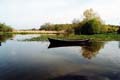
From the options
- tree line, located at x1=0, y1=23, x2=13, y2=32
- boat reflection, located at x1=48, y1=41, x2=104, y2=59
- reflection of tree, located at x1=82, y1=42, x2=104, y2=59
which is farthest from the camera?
tree line, located at x1=0, y1=23, x2=13, y2=32

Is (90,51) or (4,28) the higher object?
(4,28)

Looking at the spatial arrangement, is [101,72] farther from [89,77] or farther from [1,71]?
[1,71]

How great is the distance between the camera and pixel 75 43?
37.2 metres

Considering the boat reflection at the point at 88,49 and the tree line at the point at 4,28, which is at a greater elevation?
the tree line at the point at 4,28

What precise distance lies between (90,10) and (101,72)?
210 feet

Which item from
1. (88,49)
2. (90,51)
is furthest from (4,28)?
(90,51)

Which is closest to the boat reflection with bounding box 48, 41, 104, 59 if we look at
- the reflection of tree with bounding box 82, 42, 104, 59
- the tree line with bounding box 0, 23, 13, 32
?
the reflection of tree with bounding box 82, 42, 104, 59

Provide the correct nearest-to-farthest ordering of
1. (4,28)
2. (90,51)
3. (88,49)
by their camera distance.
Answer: (90,51), (88,49), (4,28)

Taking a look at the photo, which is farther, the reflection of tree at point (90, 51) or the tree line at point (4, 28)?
the tree line at point (4, 28)

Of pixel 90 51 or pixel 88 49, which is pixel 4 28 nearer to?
pixel 88 49

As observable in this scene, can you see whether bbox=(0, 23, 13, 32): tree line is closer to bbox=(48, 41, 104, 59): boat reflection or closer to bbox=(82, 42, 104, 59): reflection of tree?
bbox=(48, 41, 104, 59): boat reflection

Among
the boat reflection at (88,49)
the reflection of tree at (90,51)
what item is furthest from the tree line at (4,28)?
the reflection of tree at (90,51)

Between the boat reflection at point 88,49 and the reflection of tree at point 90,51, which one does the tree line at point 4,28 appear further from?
the reflection of tree at point 90,51

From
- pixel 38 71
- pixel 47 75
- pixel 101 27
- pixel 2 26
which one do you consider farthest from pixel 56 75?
pixel 2 26
